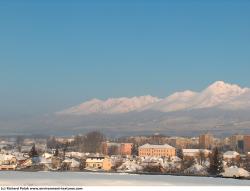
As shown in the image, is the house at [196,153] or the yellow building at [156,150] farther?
the yellow building at [156,150]

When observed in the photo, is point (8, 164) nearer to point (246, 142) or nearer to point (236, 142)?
point (246, 142)

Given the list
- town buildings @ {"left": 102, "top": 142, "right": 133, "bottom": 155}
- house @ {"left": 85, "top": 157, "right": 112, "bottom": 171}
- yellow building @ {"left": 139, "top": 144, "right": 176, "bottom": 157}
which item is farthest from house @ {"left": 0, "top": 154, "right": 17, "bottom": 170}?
yellow building @ {"left": 139, "top": 144, "right": 176, "bottom": 157}

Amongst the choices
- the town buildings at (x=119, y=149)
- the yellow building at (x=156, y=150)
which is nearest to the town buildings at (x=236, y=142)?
the yellow building at (x=156, y=150)

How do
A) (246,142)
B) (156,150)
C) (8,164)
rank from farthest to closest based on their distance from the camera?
1. (246,142)
2. (156,150)
3. (8,164)

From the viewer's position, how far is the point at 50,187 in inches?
445

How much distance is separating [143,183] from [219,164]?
2554 cm

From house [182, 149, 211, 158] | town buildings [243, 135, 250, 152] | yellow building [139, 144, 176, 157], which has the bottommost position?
house [182, 149, 211, 158]

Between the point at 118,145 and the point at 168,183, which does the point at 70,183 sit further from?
the point at 118,145

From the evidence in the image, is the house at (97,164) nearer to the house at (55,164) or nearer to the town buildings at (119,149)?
the house at (55,164)

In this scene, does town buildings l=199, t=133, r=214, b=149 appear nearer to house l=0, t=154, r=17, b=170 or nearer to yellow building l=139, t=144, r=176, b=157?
yellow building l=139, t=144, r=176, b=157

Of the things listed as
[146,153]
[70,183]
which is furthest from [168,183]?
[146,153]

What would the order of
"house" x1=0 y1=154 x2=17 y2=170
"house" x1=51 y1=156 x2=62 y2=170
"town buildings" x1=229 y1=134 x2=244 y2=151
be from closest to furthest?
1. "house" x1=0 y1=154 x2=17 y2=170
2. "house" x1=51 y1=156 x2=62 y2=170
3. "town buildings" x1=229 y1=134 x2=244 y2=151

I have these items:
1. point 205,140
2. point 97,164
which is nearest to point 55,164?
point 97,164

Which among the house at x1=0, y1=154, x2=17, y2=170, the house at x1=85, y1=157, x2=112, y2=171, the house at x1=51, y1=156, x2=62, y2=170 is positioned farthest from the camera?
the house at x1=85, y1=157, x2=112, y2=171
